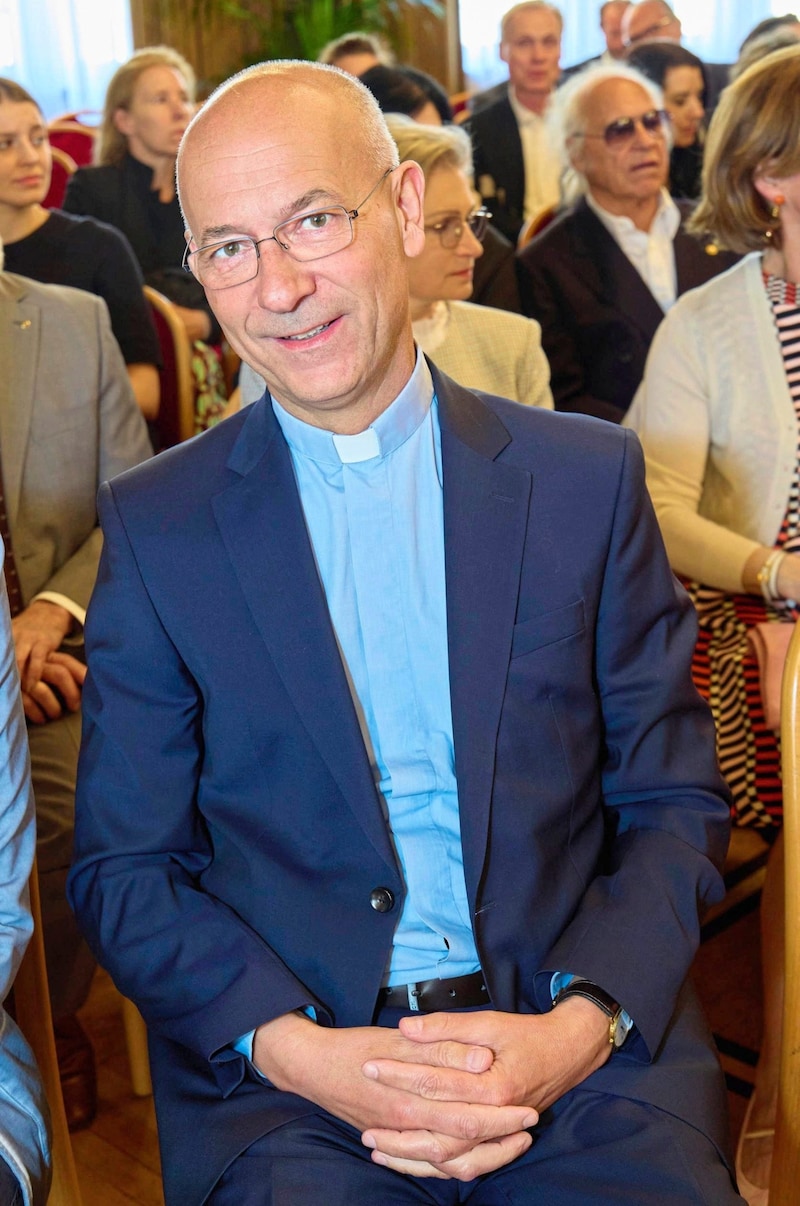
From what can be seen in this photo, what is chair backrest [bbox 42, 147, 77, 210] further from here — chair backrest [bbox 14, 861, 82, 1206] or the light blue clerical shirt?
chair backrest [bbox 14, 861, 82, 1206]

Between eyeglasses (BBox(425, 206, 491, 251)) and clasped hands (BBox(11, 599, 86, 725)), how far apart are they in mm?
1115

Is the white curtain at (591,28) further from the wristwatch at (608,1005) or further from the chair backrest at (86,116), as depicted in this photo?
the wristwatch at (608,1005)

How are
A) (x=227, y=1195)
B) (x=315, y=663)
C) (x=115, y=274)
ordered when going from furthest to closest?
(x=115, y=274), (x=315, y=663), (x=227, y=1195)

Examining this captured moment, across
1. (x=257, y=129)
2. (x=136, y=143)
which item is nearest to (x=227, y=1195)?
(x=257, y=129)

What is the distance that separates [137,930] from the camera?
1271 mm

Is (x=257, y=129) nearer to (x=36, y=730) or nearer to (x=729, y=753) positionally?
(x=36, y=730)

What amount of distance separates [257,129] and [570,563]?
524mm

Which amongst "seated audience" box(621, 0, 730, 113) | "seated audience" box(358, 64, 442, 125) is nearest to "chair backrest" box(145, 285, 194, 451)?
"seated audience" box(358, 64, 442, 125)

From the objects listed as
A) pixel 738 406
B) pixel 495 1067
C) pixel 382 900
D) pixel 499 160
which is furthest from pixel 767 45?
pixel 495 1067

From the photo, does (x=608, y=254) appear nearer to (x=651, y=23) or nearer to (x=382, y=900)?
(x=382, y=900)

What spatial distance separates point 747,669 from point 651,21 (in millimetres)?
4727

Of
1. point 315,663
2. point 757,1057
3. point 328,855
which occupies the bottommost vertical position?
point 757,1057

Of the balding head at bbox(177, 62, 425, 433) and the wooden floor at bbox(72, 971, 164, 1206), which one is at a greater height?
the balding head at bbox(177, 62, 425, 433)

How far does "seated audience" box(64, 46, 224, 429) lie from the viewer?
4.29 meters
